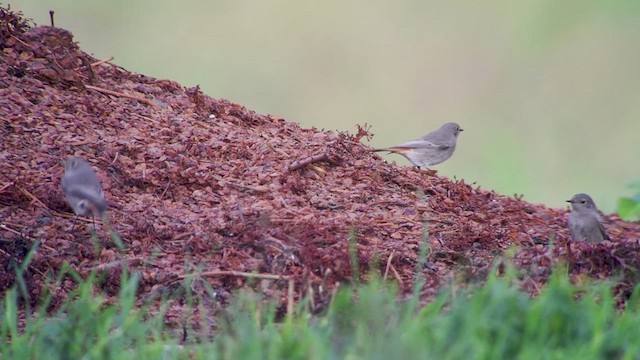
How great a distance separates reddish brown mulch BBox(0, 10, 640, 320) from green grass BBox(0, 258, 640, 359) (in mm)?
585

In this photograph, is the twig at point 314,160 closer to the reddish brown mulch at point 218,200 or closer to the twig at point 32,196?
A: the reddish brown mulch at point 218,200

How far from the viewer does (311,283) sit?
480cm

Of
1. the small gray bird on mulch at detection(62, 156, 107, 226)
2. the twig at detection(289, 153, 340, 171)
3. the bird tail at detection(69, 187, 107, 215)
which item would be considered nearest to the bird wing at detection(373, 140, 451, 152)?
the twig at detection(289, 153, 340, 171)

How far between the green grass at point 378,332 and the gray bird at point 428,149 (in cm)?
502

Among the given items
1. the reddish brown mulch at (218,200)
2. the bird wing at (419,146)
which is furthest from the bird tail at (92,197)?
the bird wing at (419,146)

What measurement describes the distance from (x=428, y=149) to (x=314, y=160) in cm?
286

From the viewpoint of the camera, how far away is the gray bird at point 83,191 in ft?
17.9

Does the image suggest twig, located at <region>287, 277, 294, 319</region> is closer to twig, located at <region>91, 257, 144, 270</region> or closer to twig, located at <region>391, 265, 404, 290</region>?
twig, located at <region>391, 265, 404, 290</region>

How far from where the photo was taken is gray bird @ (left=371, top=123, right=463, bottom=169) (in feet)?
30.9

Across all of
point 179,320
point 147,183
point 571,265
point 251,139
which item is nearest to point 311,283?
point 179,320

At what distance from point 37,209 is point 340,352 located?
275cm

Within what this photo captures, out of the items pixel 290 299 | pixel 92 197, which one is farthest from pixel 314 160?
pixel 290 299

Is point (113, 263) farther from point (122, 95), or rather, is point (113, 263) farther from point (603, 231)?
point (603, 231)

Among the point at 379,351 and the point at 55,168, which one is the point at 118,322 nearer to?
the point at 379,351
